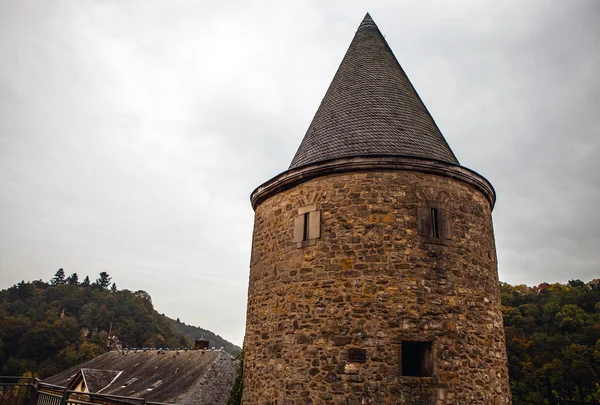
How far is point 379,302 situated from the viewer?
7.15m

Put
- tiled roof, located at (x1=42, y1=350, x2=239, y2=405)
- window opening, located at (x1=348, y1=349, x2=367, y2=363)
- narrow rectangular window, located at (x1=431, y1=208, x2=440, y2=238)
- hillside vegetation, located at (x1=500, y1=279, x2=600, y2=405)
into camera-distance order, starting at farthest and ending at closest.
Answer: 1. hillside vegetation, located at (x1=500, y1=279, x2=600, y2=405)
2. tiled roof, located at (x1=42, y1=350, x2=239, y2=405)
3. narrow rectangular window, located at (x1=431, y1=208, x2=440, y2=238)
4. window opening, located at (x1=348, y1=349, x2=367, y2=363)

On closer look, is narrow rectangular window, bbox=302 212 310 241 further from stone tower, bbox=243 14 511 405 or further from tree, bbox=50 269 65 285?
tree, bbox=50 269 65 285

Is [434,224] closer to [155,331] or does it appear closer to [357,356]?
[357,356]

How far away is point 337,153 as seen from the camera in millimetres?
8656

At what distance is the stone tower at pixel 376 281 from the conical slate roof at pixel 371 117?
7 cm

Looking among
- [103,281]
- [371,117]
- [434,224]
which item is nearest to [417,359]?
[434,224]

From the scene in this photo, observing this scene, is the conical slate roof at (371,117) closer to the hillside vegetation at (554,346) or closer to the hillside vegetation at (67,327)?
the hillside vegetation at (554,346)

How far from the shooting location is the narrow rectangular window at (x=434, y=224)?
768 centimetres

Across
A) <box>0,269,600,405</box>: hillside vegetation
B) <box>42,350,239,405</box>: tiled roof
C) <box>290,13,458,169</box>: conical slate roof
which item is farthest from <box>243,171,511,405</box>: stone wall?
<box>0,269,600,405</box>: hillside vegetation

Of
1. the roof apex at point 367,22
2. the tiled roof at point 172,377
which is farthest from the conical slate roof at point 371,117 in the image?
the tiled roof at point 172,377

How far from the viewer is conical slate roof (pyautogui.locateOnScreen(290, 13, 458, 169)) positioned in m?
8.66

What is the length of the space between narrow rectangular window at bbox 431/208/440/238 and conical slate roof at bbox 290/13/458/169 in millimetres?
1055

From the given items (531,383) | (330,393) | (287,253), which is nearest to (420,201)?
(287,253)

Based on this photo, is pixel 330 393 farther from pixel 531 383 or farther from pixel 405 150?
pixel 531 383
